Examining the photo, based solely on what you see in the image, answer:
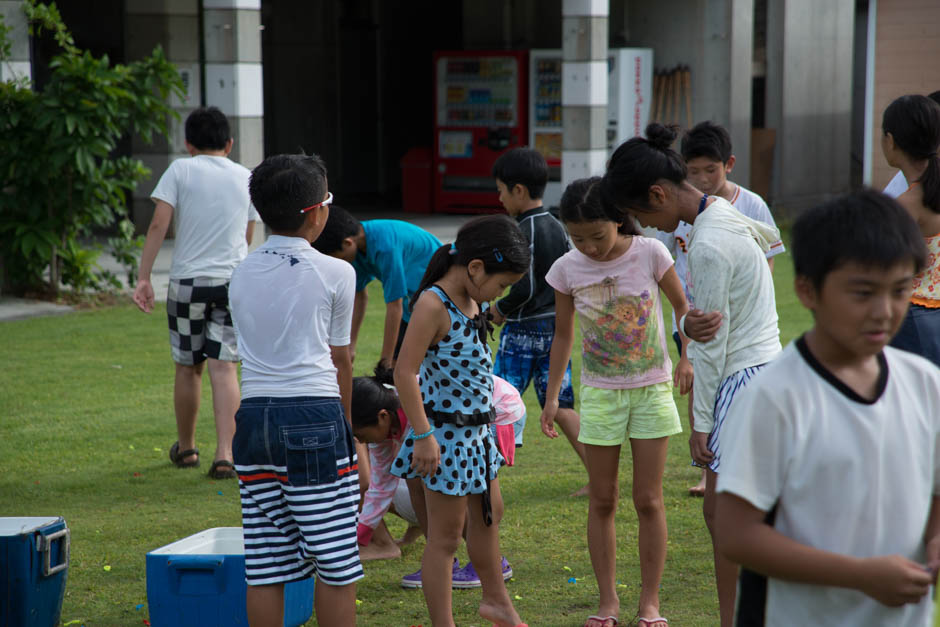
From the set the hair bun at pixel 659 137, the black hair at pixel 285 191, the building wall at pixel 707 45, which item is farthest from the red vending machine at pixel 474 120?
the black hair at pixel 285 191

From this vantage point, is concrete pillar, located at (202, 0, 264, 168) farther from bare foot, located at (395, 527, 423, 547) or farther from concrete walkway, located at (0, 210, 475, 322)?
bare foot, located at (395, 527, 423, 547)

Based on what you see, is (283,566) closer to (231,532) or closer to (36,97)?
(231,532)

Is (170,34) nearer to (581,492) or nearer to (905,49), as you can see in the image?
(905,49)

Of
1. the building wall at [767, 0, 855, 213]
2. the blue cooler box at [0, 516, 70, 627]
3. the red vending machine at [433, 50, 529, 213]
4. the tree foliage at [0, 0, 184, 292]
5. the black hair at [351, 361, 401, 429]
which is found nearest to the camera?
the blue cooler box at [0, 516, 70, 627]

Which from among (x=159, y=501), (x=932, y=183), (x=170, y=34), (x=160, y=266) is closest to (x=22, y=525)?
(x=159, y=501)

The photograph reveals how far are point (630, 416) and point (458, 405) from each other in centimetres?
67

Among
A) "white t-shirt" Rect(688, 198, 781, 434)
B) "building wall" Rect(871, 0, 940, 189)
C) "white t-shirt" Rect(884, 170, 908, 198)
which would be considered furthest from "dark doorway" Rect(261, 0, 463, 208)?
"white t-shirt" Rect(688, 198, 781, 434)

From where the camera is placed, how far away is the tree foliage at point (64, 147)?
9.83m

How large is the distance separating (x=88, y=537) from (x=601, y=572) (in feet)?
7.63

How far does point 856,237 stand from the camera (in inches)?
73.9

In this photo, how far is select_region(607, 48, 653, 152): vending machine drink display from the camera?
655 inches

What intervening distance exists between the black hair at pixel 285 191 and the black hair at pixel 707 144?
1.97 m

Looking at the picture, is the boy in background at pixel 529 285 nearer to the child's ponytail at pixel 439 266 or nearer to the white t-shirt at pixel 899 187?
the child's ponytail at pixel 439 266

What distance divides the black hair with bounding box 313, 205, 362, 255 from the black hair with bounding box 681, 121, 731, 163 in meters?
1.47
